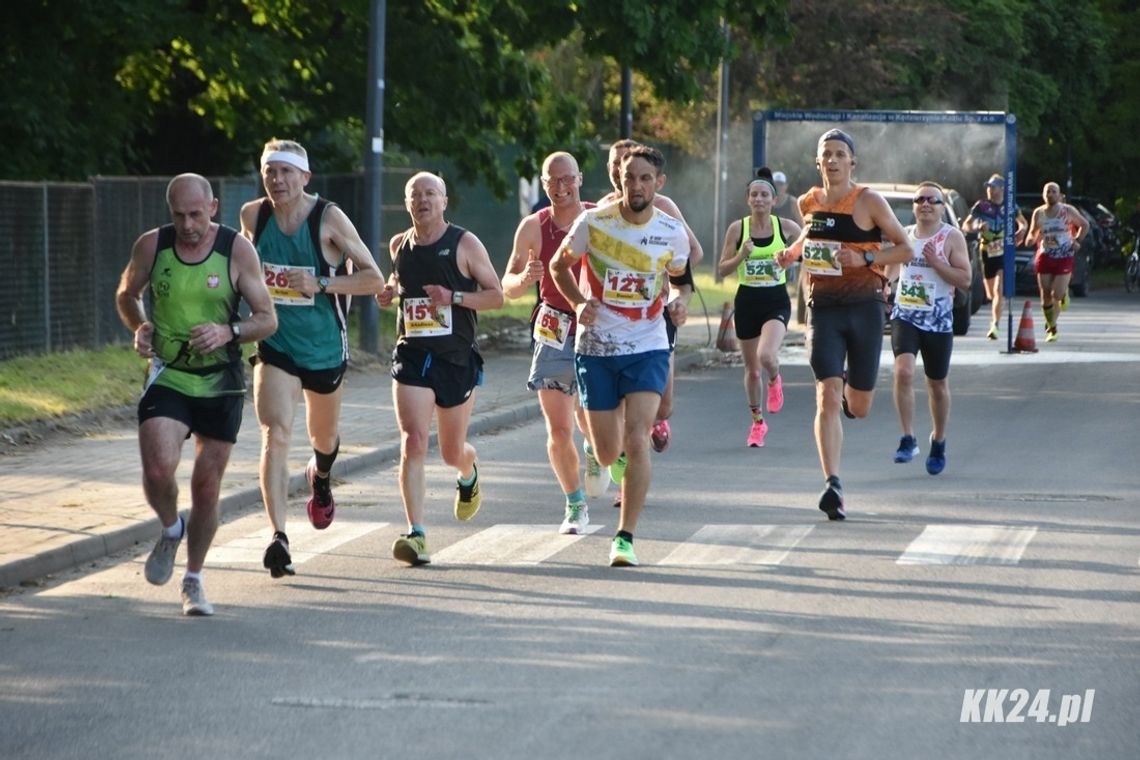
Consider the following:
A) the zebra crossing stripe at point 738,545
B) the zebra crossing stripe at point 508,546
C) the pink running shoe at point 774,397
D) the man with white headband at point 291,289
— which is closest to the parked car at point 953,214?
the pink running shoe at point 774,397

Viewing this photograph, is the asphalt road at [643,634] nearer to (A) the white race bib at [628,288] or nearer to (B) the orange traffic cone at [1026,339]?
(A) the white race bib at [628,288]

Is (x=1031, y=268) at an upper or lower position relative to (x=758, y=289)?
lower

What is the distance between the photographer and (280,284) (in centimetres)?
972

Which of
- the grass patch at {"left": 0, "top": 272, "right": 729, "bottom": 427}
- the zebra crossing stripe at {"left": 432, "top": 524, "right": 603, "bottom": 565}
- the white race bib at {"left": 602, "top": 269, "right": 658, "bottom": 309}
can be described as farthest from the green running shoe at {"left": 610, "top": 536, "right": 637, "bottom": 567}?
the grass patch at {"left": 0, "top": 272, "right": 729, "bottom": 427}

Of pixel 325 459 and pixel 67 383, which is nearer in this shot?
pixel 325 459

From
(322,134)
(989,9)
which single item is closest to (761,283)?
(322,134)

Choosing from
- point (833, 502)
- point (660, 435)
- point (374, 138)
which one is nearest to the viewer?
point (833, 502)

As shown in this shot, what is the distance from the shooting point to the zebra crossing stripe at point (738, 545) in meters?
10.2

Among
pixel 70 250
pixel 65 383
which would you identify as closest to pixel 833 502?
pixel 65 383

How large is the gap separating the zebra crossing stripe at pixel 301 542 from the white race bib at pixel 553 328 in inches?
52.1

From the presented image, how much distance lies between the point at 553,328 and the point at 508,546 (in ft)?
4.01

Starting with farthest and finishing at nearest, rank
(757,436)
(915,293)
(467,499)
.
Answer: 1. (757,436)
2. (915,293)
3. (467,499)

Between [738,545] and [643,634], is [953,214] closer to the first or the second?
[738,545]

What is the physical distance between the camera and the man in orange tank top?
11633mm
